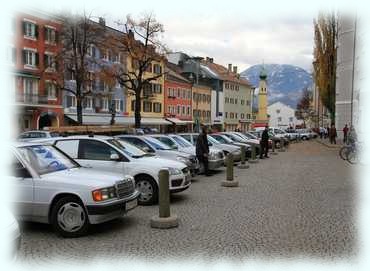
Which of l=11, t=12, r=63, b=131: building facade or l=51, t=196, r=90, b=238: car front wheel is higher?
l=11, t=12, r=63, b=131: building facade

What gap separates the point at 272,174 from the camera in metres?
18.6

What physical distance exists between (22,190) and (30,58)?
141ft

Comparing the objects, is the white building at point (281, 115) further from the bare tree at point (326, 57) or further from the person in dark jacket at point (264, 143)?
the person in dark jacket at point (264, 143)

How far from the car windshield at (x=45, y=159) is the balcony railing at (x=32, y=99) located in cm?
3955

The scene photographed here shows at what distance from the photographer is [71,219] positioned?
8.00 metres

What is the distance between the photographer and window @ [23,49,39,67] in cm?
4747

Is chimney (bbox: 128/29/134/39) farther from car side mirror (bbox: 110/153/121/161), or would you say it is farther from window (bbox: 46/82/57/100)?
car side mirror (bbox: 110/153/121/161)

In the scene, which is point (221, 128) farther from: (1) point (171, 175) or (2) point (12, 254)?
(2) point (12, 254)

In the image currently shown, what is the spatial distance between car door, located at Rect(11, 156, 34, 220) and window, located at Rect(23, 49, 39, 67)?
41900mm

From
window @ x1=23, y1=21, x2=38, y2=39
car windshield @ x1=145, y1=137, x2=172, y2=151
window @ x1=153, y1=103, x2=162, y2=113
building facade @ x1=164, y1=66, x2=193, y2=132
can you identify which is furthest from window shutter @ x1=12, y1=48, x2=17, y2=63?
car windshield @ x1=145, y1=137, x2=172, y2=151

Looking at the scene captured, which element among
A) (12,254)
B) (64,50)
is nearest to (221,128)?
(64,50)

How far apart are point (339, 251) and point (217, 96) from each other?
94.5m

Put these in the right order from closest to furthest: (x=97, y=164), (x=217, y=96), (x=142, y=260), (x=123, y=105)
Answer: (x=142, y=260) → (x=97, y=164) → (x=123, y=105) → (x=217, y=96)

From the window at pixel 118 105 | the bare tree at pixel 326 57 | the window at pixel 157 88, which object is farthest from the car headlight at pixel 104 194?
the window at pixel 157 88
